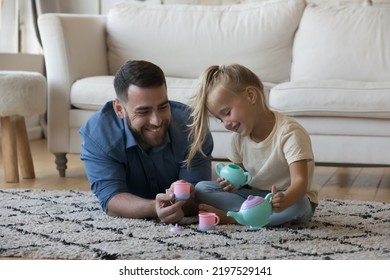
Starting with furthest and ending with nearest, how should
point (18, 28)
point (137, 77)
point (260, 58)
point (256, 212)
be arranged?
1. point (18, 28)
2. point (260, 58)
3. point (137, 77)
4. point (256, 212)

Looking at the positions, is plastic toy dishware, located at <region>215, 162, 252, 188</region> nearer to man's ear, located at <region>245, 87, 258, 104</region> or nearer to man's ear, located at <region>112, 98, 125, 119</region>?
man's ear, located at <region>245, 87, 258, 104</region>

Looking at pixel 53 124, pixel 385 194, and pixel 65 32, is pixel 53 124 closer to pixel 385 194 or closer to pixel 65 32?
pixel 65 32

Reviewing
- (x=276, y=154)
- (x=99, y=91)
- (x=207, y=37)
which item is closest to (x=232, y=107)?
(x=276, y=154)

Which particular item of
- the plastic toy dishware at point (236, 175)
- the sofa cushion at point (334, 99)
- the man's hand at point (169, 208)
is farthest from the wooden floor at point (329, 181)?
the man's hand at point (169, 208)

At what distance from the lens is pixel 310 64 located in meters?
3.61

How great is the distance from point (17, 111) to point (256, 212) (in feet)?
4.98

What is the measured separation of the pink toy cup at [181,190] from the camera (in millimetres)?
→ 2027

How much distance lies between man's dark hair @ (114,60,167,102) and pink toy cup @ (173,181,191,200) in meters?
0.31

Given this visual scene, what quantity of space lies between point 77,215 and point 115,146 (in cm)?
26

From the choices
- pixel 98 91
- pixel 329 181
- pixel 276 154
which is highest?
pixel 276 154

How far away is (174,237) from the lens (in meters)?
1.96

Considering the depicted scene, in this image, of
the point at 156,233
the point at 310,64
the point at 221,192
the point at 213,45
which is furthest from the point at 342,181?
the point at 156,233

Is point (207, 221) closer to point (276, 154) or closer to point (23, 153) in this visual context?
point (276, 154)

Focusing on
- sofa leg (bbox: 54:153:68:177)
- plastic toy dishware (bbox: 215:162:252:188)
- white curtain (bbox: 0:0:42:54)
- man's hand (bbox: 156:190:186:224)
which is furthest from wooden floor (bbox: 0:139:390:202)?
white curtain (bbox: 0:0:42:54)
